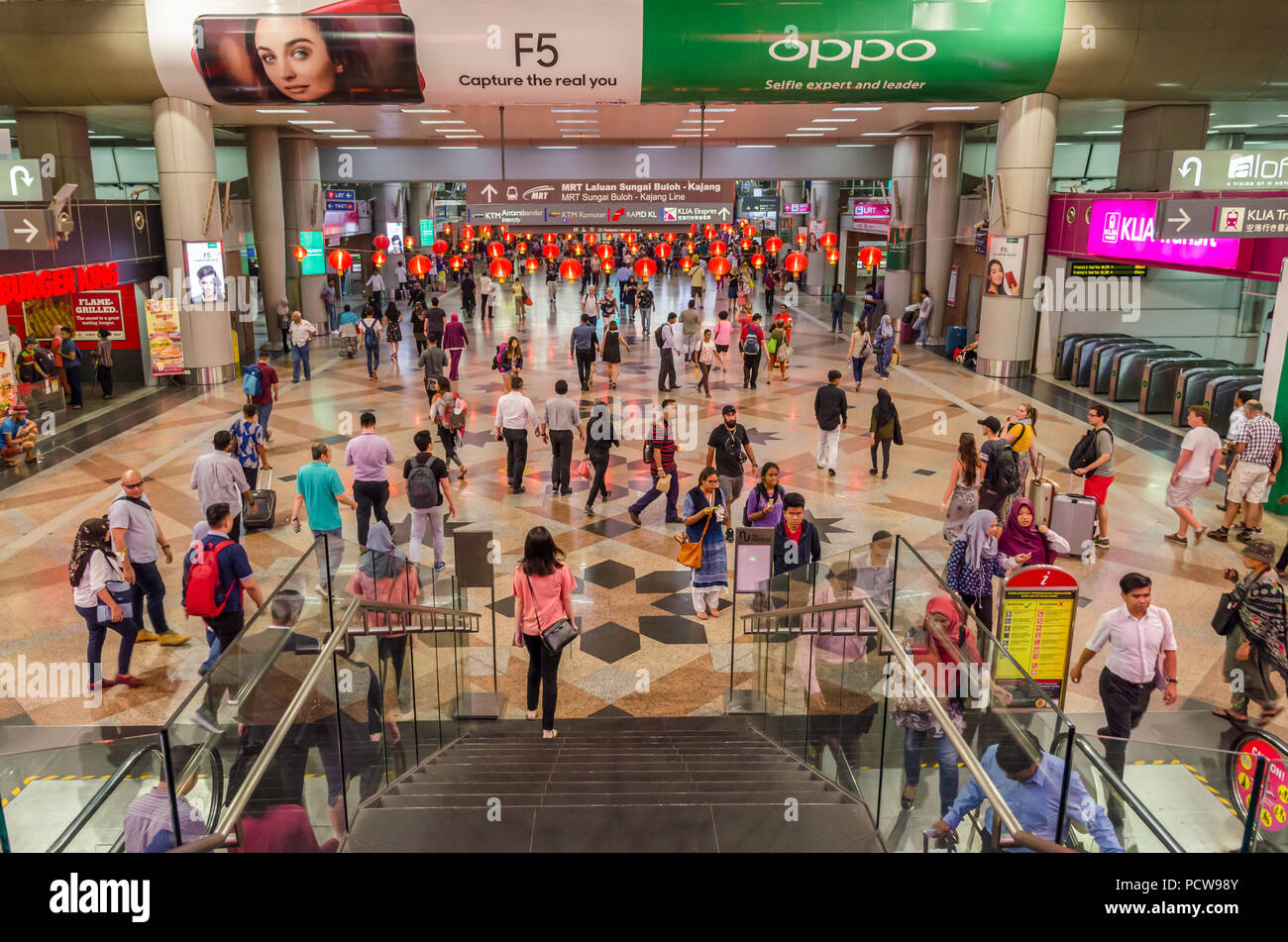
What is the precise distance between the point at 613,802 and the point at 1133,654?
3.31 m

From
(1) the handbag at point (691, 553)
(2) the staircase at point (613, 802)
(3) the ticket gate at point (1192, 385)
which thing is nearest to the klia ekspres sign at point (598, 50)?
(3) the ticket gate at point (1192, 385)

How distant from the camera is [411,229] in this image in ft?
148

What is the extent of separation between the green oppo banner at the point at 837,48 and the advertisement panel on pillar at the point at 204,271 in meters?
9.51

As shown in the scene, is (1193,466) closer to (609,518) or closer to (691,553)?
(691,553)

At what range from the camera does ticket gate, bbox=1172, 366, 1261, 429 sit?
1568cm

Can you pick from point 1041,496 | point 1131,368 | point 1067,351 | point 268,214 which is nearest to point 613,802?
point 1041,496

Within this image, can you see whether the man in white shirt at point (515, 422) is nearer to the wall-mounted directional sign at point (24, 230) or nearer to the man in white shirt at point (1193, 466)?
the wall-mounted directional sign at point (24, 230)

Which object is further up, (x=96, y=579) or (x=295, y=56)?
(x=295, y=56)

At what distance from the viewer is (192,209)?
18.5 metres

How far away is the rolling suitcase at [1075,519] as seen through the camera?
392 inches

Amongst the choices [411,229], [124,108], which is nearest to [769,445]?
[124,108]

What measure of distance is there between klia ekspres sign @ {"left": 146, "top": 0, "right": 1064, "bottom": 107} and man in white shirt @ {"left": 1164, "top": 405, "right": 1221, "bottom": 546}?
23.5 feet
